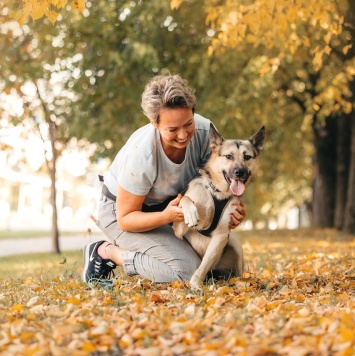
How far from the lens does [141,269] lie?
19.2 feet

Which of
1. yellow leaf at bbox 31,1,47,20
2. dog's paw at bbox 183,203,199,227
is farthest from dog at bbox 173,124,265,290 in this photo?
yellow leaf at bbox 31,1,47,20

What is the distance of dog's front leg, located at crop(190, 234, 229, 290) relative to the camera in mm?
5473

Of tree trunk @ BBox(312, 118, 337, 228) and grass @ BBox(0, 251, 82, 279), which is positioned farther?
tree trunk @ BBox(312, 118, 337, 228)

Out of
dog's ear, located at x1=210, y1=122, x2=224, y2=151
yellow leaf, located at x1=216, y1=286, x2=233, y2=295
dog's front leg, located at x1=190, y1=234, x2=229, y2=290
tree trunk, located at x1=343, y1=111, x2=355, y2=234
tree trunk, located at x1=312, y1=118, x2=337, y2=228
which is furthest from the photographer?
tree trunk, located at x1=312, y1=118, x2=337, y2=228

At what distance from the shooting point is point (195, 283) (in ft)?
17.9

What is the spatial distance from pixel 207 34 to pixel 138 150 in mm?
10354

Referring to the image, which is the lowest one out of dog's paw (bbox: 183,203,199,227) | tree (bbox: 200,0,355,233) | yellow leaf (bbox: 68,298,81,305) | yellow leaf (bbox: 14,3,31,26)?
yellow leaf (bbox: 68,298,81,305)

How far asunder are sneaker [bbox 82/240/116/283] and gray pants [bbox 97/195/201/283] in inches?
10.6

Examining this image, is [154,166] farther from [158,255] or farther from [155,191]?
[158,255]

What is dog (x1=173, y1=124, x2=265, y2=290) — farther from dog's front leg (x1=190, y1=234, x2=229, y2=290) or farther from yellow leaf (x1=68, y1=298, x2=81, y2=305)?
yellow leaf (x1=68, y1=298, x2=81, y2=305)

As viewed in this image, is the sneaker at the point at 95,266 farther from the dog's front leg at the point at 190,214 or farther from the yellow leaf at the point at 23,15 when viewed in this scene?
the yellow leaf at the point at 23,15

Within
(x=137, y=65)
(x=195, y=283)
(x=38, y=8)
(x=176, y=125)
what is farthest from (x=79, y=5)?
(x=137, y=65)

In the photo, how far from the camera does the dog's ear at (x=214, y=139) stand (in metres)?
5.57

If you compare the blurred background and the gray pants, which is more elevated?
the blurred background
